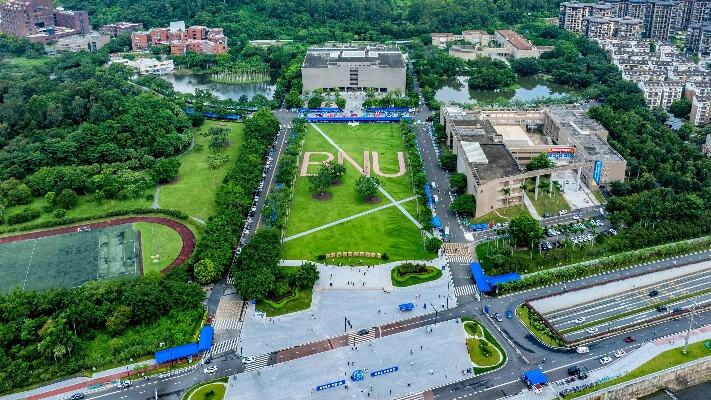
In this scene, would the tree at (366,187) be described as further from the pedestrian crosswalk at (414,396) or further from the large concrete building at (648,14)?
the large concrete building at (648,14)

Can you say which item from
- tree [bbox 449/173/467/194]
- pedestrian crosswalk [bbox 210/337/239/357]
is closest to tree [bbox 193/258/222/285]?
pedestrian crosswalk [bbox 210/337/239/357]

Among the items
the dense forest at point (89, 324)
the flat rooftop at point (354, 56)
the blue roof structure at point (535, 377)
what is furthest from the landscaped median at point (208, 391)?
the flat rooftop at point (354, 56)

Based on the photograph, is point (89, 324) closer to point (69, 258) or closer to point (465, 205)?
point (69, 258)

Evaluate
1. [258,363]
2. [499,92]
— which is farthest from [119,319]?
[499,92]

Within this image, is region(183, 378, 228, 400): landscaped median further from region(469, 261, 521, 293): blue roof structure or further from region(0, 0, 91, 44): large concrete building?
region(0, 0, 91, 44): large concrete building

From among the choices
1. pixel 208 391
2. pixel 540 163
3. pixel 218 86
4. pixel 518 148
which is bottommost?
pixel 208 391
